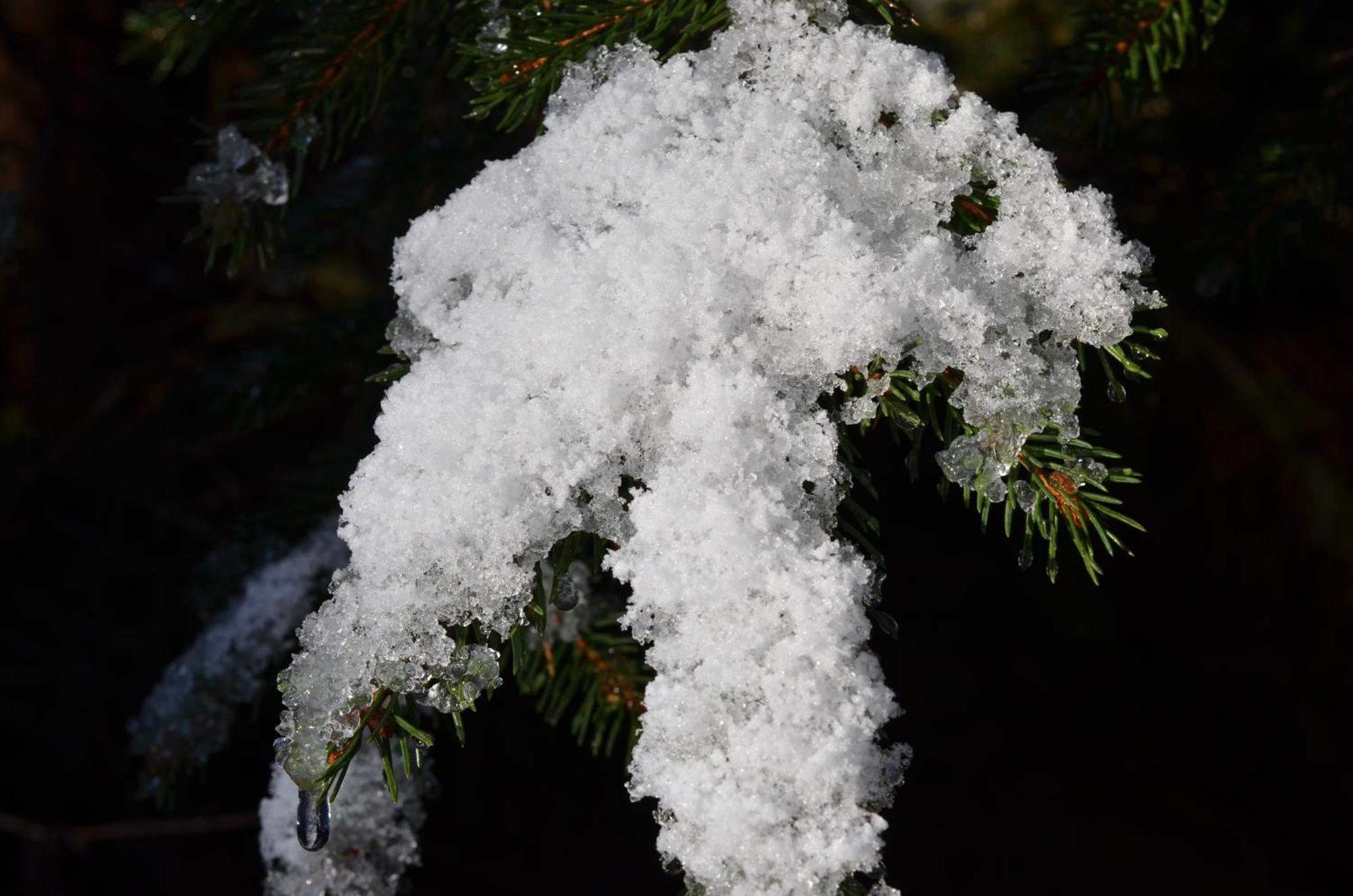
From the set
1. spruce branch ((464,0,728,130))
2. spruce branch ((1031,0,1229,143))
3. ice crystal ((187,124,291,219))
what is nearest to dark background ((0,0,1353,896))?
spruce branch ((1031,0,1229,143))

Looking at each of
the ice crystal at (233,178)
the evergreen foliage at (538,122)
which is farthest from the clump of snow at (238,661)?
the ice crystal at (233,178)

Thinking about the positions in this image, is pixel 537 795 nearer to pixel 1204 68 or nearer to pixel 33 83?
pixel 1204 68

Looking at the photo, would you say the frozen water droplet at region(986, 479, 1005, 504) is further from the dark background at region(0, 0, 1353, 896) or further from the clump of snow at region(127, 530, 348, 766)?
the clump of snow at region(127, 530, 348, 766)

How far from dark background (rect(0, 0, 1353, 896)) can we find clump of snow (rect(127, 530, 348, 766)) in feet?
0.27

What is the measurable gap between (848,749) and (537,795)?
129cm

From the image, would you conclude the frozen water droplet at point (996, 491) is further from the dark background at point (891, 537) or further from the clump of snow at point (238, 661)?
the clump of snow at point (238, 661)

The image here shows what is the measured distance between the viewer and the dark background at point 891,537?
1.40m

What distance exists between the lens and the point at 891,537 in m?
1.35

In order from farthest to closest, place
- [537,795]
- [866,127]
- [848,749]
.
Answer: [537,795] → [866,127] → [848,749]

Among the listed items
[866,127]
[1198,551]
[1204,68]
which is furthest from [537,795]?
[1204,68]

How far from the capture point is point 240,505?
91.0 inches

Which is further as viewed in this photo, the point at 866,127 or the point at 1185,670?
the point at 1185,670

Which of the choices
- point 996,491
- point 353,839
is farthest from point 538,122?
point 353,839

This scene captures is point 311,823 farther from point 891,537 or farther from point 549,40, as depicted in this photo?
point 891,537
